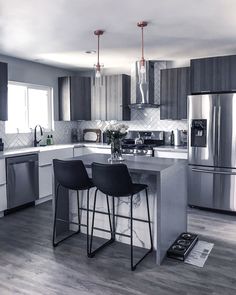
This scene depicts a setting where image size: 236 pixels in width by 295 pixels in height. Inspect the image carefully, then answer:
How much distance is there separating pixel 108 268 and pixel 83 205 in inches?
37.7

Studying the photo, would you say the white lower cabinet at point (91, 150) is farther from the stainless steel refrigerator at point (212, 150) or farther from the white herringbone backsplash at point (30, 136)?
the stainless steel refrigerator at point (212, 150)

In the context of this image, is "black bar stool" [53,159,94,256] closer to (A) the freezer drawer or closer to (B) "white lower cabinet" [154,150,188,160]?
(A) the freezer drawer

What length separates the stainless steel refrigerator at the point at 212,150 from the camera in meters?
4.11

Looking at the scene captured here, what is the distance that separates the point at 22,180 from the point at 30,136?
1.21 m

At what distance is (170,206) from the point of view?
293cm

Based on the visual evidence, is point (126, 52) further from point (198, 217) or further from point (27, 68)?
point (198, 217)

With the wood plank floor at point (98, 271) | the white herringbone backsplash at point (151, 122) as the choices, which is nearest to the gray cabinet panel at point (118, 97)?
the white herringbone backsplash at point (151, 122)

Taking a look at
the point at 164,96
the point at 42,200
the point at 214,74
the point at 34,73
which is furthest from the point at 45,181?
the point at 214,74

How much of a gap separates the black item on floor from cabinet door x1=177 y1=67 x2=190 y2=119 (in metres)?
2.36

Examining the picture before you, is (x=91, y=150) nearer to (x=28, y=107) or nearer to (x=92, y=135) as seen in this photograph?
(x=92, y=135)

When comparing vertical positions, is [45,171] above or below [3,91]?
below

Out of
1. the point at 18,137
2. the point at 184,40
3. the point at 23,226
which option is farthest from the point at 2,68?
the point at 184,40

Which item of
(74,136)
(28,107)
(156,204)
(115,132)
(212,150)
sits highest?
(28,107)

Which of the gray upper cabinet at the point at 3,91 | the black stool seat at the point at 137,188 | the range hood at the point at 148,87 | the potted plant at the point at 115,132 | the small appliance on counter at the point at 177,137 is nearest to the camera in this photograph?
the black stool seat at the point at 137,188
